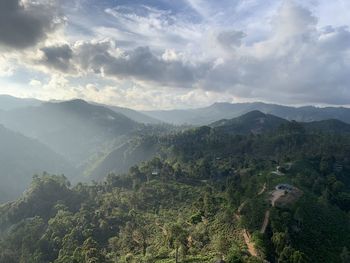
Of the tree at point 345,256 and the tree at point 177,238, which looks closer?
the tree at point 345,256

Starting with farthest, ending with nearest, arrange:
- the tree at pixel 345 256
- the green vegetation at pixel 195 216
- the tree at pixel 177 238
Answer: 1. the green vegetation at pixel 195 216
2. the tree at pixel 177 238
3. the tree at pixel 345 256

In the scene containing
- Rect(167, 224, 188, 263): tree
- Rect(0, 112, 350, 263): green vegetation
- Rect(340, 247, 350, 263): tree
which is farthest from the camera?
Rect(0, 112, 350, 263): green vegetation

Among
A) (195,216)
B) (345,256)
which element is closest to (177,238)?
(195,216)

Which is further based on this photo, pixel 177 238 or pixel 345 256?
pixel 177 238

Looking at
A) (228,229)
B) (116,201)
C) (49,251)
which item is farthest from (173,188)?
(228,229)

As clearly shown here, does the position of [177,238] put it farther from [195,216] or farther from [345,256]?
[345,256]

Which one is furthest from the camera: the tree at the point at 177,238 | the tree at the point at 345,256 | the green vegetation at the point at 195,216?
the green vegetation at the point at 195,216

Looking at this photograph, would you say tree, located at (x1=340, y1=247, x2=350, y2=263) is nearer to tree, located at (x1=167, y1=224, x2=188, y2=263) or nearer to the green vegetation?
the green vegetation

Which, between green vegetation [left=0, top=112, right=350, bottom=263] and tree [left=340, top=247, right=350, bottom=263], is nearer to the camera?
tree [left=340, top=247, right=350, bottom=263]

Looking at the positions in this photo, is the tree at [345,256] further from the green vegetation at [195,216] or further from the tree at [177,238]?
the tree at [177,238]

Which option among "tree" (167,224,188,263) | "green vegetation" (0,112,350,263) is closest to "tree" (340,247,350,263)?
"green vegetation" (0,112,350,263)

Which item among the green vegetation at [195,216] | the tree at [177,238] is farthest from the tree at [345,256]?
the tree at [177,238]

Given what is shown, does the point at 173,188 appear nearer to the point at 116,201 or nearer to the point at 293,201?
the point at 116,201

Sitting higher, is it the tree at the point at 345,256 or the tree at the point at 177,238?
the tree at the point at 345,256
